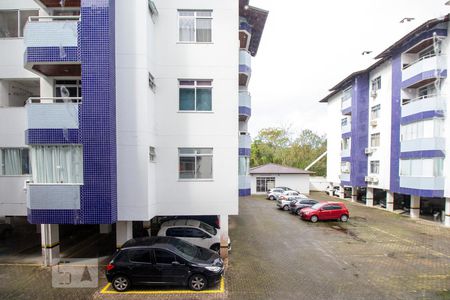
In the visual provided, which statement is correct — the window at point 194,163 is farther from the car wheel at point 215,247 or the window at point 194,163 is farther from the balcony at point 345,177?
the balcony at point 345,177

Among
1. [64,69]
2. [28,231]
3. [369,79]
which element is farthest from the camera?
[369,79]

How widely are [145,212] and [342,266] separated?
8.68 meters

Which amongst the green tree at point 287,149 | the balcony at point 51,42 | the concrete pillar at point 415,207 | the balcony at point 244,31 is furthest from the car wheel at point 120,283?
the green tree at point 287,149

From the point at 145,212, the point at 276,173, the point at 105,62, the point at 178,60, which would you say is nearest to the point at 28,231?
the point at 145,212

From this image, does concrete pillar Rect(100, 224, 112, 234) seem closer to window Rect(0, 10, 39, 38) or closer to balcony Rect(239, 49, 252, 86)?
window Rect(0, 10, 39, 38)

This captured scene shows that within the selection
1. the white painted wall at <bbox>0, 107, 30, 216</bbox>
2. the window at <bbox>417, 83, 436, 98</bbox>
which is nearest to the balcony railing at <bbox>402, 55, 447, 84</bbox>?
the window at <bbox>417, 83, 436, 98</bbox>

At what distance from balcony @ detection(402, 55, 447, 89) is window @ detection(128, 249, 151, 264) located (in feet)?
76.6

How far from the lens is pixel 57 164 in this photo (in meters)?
9.80

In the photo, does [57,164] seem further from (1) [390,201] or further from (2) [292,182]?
(2) [292,182]

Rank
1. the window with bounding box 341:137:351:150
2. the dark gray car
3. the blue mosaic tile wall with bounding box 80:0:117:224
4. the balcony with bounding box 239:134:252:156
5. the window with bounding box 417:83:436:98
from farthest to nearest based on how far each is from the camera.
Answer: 1. the window with bounding box 341:137:351:150
2. the dark gray car
3. the window with bounding box 417:83:436:98
4. the balcony with bounding box 239:134:252:156
5. the blue mosaic tile wall with bounding box 80:0:117:224

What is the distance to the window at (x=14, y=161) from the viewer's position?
11.9m

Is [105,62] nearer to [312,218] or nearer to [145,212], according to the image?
[145,212]

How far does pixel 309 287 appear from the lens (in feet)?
30.6

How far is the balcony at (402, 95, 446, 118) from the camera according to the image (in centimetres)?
1961
